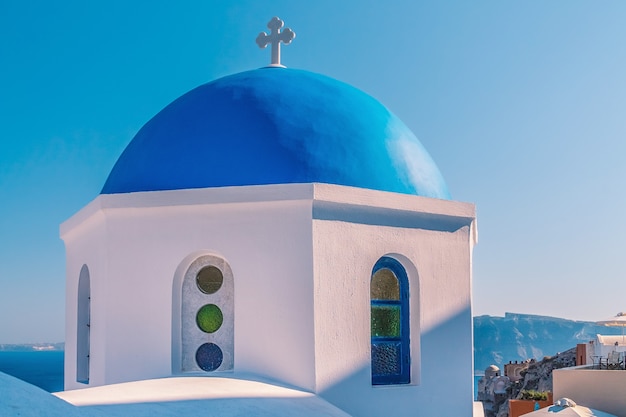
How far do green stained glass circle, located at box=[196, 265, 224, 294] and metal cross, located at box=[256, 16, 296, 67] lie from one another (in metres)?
2.86

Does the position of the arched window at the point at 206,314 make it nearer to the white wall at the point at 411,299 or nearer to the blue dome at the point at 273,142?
the blue dome at the point at 273,142

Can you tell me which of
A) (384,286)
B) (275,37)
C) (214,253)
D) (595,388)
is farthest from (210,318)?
(595,388)

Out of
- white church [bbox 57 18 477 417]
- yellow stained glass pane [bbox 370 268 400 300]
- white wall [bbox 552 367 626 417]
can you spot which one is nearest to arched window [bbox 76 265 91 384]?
white church [bbox 57 18 477 417]

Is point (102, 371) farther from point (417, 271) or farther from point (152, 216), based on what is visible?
point (417, 271)

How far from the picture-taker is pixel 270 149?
748 cm

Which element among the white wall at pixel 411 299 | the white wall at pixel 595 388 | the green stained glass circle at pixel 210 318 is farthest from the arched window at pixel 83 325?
the white wall at pixel 595 388

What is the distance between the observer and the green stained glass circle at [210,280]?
7418 mm

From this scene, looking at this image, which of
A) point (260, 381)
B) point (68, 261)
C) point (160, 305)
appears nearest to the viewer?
point (260, 381)

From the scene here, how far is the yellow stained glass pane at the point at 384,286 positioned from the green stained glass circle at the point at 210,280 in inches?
58.2

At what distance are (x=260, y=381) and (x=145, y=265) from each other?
157 centimetres

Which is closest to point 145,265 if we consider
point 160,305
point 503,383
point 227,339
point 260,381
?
point 160,305

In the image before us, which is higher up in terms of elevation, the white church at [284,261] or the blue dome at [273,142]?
the blue dome at [273,142]

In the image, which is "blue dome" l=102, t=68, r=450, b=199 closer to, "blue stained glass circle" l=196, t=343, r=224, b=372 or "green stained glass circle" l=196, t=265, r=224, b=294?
"green stained glass circle" l=196, t=265, r=224, b=294

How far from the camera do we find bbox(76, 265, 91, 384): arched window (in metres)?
8.53
